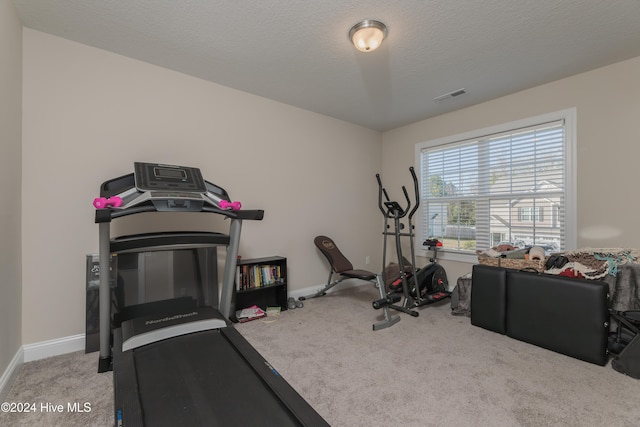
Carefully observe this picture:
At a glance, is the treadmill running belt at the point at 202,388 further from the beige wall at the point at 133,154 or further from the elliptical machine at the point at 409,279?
the elliptical machine at the point at 409,279

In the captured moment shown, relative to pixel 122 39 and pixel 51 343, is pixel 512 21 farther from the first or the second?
pixel 51 343

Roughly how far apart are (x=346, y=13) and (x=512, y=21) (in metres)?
1.25

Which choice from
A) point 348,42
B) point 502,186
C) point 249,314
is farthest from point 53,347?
point 502,186

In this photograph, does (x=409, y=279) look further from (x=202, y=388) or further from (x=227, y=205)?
(x=202, y=388)

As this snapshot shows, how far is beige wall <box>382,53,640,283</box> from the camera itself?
262cm

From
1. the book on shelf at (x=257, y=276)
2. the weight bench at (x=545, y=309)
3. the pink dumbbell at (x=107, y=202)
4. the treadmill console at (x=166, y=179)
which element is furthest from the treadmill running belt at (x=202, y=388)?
the weight bench at (x=545, y=309)

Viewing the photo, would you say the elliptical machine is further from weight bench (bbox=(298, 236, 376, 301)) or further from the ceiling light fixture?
the ceiling light fixture

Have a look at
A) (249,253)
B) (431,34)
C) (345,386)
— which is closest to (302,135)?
(249,253)

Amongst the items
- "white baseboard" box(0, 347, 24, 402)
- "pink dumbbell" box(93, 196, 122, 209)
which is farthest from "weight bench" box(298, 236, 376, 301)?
"white baseboard" box(0, 347, 24, 402)

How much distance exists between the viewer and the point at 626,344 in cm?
214

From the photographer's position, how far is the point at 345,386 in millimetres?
1853

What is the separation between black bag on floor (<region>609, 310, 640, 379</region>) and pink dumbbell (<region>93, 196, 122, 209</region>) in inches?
144

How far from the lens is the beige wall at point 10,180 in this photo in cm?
178

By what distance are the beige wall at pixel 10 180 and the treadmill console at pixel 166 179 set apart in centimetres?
75
